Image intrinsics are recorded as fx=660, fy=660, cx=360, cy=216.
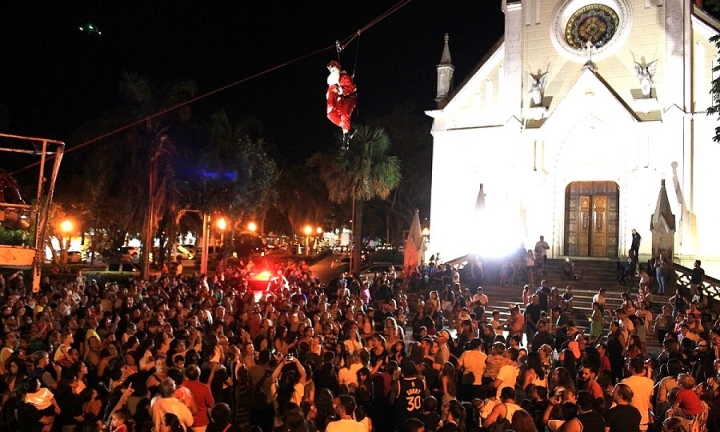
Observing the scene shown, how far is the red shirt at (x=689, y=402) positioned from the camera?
7297 mm

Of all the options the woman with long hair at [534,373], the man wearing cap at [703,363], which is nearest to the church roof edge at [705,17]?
the man wearing cap at [703,363]

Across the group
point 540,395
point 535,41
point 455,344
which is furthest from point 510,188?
point 540,395

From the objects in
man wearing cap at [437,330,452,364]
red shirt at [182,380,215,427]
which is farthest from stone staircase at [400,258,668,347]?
red shirt at [182,380,215,427]

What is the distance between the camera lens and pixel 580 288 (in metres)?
23.2

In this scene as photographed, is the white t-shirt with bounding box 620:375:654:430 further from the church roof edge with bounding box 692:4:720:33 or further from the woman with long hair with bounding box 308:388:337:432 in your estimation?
the church roof edge with bounding box 692:4:720:33

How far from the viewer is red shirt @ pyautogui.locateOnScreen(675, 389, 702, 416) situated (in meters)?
7.30

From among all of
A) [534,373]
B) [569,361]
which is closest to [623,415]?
[534,373]

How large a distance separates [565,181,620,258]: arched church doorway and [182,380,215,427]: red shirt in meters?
24.0

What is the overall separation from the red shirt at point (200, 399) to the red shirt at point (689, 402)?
5.23 meters

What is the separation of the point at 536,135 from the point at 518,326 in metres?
17.6

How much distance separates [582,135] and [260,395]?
23575 mm

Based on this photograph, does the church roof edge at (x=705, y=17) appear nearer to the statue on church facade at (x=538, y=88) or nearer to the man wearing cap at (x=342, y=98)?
the statue on church facade at (x=538, y=88)

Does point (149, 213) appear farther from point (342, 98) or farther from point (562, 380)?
point (562, 380)

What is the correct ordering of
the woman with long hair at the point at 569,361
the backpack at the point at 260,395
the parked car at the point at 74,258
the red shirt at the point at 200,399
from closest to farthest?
the red shirt at the point at 200,399
the backpack at the point at 260,395
the woman with long hair at the point at 569,361
the parked car at the point at 74,258
